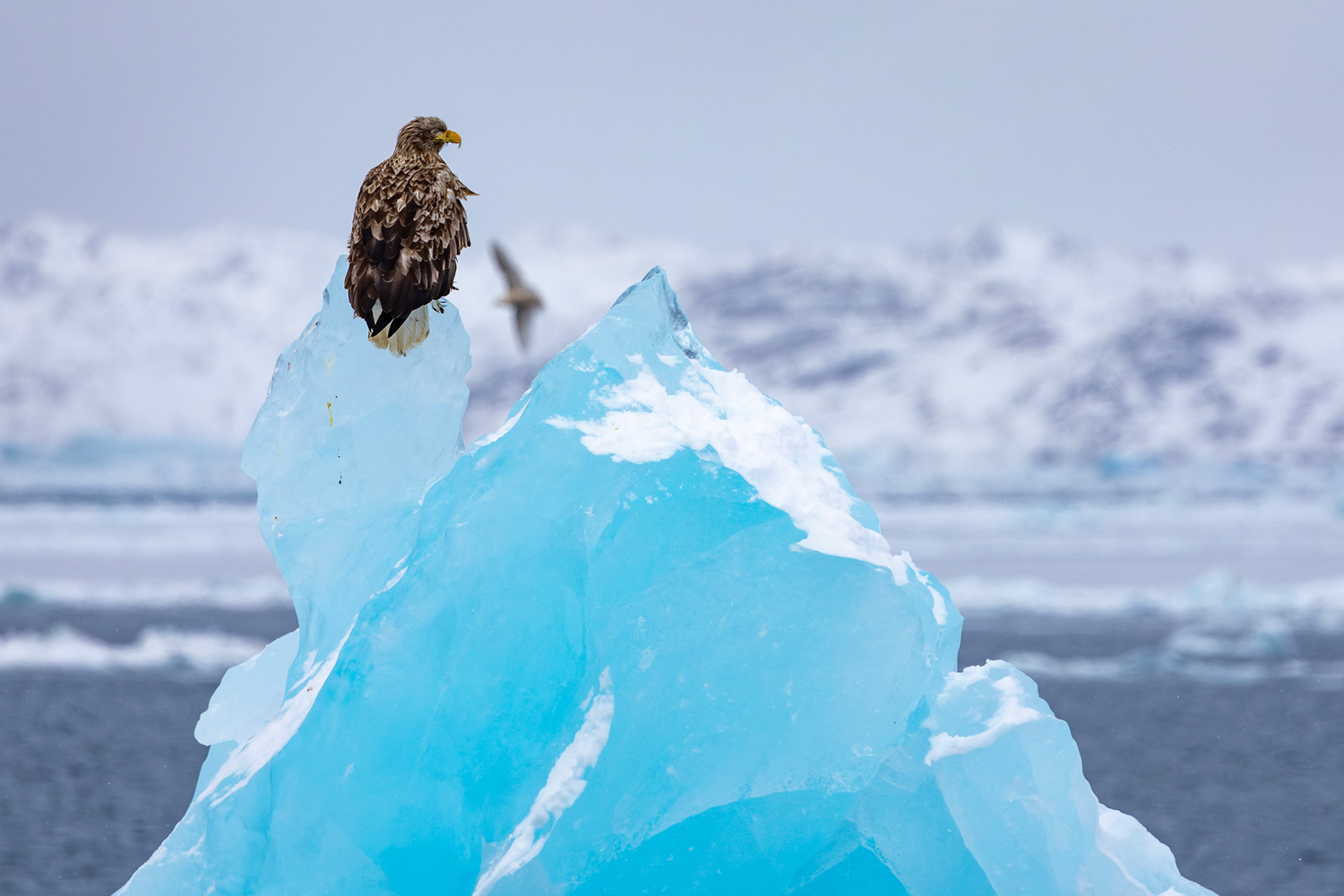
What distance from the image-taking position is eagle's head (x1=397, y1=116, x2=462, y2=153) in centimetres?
488

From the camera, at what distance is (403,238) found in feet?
14.9

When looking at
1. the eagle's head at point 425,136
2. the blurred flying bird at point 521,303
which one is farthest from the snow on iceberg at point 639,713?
the blurred flying bird at point 521,303

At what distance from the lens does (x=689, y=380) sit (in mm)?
5148

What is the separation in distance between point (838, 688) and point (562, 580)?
3.68 ft

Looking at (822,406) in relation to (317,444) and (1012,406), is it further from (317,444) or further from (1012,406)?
(317,444)

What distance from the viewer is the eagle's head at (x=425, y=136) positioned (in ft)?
16.0

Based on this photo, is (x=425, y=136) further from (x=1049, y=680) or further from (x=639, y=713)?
(x=1049, y=680)

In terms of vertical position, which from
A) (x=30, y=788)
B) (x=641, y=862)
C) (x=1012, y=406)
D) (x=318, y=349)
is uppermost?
(x=318, y=349)

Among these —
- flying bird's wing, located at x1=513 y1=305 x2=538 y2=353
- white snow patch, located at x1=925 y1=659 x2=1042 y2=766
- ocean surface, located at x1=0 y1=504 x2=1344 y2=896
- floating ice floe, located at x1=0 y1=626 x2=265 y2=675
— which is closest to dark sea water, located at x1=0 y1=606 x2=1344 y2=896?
ocean surface, located at x1=0 y1=504 x2=1344 y2=896

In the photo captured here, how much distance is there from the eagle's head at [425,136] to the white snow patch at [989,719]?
303 cm

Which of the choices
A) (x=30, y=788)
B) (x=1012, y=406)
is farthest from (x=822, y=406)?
(x=30, y=788)

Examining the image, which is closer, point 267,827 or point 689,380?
point 267,827

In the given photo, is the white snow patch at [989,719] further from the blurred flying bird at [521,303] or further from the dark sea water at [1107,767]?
the dark sea water at [1107,767]

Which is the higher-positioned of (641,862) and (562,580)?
(562,580)
